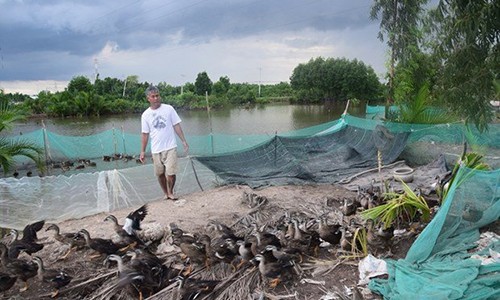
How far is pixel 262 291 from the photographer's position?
3775 mm

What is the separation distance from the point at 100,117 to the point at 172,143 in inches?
1278

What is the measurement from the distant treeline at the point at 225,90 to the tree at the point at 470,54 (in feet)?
115

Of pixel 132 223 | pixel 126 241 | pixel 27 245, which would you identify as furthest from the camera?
pixel 132 223

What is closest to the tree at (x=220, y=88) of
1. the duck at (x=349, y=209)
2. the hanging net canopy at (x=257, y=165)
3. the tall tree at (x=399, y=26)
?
the tall tree at (x=399, y=26)

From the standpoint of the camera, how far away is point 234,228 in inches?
217

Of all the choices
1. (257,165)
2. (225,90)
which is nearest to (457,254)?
(257,165)

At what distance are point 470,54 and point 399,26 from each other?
44.3ft

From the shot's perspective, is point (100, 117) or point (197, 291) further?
point (100, 117)

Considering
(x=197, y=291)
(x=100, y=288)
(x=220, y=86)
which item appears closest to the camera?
(x=197, y=291)

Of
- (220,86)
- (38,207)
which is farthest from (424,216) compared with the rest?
(220,86)

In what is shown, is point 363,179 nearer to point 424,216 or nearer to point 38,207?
point 424,216

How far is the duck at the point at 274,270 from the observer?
3.82m

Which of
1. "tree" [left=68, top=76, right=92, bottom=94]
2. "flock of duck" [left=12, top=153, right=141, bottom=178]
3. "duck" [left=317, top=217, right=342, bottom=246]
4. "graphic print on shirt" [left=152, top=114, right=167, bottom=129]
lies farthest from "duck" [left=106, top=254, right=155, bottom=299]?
"tree" [left=68, top=76, right=92, bottom=94]

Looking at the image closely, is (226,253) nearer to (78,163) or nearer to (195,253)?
(195,253)
